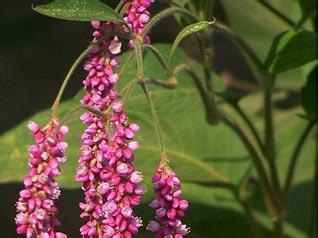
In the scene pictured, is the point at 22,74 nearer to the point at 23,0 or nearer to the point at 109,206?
the point at 23,0

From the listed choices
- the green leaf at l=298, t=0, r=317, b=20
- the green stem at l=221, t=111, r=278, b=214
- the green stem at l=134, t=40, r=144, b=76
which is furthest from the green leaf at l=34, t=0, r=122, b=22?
the green leaf at l=298, t=0, r=317, b=20

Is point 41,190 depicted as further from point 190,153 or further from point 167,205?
point 190,153

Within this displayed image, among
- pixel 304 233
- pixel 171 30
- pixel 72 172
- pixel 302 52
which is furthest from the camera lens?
pixel 171 30

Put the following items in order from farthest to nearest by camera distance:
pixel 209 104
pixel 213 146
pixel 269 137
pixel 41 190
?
pixel 213 146
pixel 269 137
pixel 209 104
pixel 41 190

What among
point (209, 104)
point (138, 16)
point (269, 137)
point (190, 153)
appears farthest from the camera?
point (190, 153)

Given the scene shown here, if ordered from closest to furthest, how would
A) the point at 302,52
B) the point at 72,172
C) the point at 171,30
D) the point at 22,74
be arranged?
the point at 302,52
the point at 72,172
the point at 171,30
the point at 22,74

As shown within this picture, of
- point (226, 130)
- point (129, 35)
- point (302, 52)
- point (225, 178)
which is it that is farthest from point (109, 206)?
point (226, 130)

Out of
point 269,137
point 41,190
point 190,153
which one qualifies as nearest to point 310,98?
point 269,137
